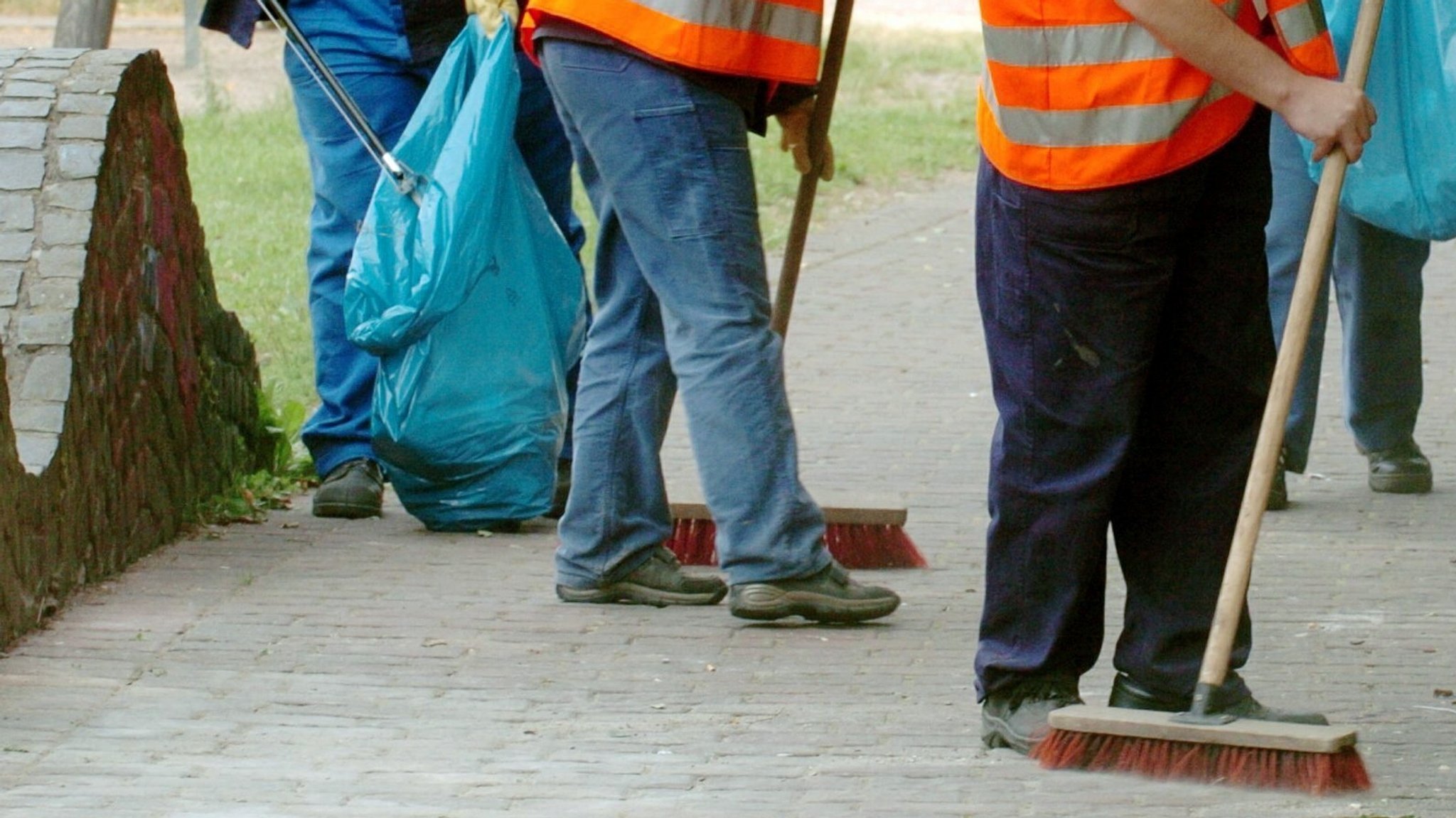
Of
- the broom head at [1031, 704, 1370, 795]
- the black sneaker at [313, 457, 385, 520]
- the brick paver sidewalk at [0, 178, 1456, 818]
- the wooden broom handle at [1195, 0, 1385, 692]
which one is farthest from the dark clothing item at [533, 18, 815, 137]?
the black sneaker at [313, 457, 385, 520]

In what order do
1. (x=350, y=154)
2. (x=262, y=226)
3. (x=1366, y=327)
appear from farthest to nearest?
(x=262, y=226)
(x=1366, y=327)
(x=350, y=154)

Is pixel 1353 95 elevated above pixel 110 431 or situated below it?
above

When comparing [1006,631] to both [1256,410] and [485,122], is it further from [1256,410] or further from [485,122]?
[485,122]

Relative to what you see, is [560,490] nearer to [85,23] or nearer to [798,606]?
[798,606]

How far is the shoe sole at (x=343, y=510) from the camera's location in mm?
5629

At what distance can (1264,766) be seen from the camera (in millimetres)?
3385

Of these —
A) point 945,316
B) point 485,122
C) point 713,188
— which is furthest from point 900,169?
point 713,188

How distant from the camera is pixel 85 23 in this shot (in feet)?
21.4

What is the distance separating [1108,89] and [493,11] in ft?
7.06

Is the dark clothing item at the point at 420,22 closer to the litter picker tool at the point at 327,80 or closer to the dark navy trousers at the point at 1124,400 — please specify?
the litter picker tool at the point at 327,80

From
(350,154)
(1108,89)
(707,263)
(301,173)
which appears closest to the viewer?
(1108,89)

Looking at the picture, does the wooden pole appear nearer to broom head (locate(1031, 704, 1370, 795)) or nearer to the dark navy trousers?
the dark navy trousers

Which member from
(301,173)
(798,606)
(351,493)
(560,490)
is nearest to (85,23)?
(351,493)

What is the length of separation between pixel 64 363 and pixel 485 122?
1.05m
